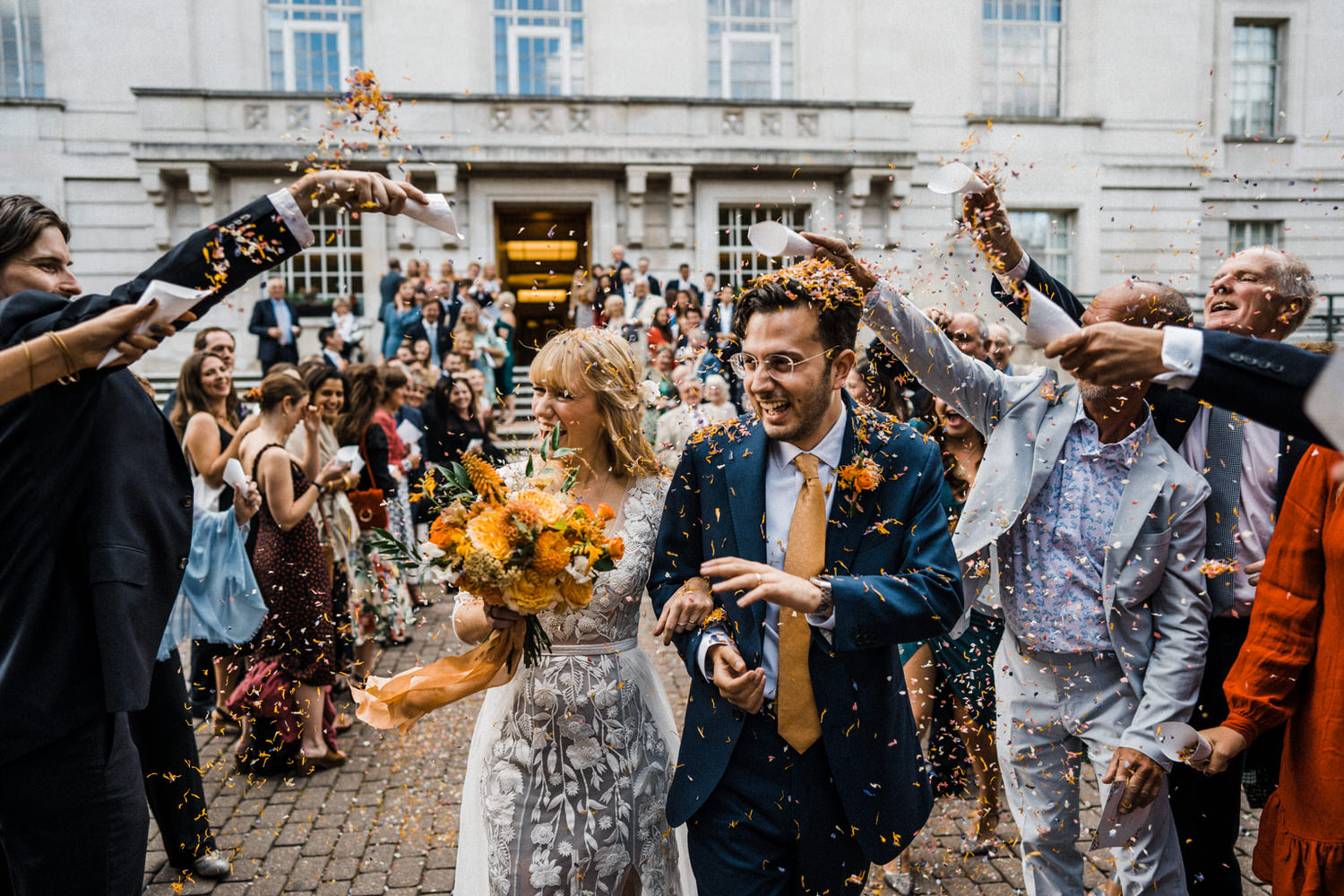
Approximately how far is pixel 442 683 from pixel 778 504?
1.11m

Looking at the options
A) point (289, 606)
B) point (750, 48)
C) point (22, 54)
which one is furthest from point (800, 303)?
point (22, 54)

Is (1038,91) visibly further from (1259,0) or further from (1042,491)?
(1042,491)

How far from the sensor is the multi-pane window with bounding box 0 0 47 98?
59.0 feet

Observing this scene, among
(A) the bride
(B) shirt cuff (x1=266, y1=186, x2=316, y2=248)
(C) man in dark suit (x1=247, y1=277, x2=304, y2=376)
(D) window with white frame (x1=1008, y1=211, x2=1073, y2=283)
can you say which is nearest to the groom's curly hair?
(A) the bride

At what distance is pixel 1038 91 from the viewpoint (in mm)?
20672

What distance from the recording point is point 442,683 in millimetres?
2514

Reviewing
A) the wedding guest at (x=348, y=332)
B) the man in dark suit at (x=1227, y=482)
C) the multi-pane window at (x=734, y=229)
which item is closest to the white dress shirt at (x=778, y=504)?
the man in dark suit at (x=1227, y=482)

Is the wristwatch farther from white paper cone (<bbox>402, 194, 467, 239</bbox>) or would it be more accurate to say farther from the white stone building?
the white stone building

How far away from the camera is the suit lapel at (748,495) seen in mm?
2357

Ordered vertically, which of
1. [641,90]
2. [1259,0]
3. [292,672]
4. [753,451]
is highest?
[1259,0]

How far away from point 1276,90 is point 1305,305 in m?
23.6

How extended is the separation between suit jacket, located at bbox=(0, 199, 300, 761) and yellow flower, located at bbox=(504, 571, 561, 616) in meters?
1.07

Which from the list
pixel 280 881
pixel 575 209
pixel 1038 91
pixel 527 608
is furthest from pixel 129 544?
pixel 1038 91

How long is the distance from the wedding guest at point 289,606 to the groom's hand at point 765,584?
12.3 ft
